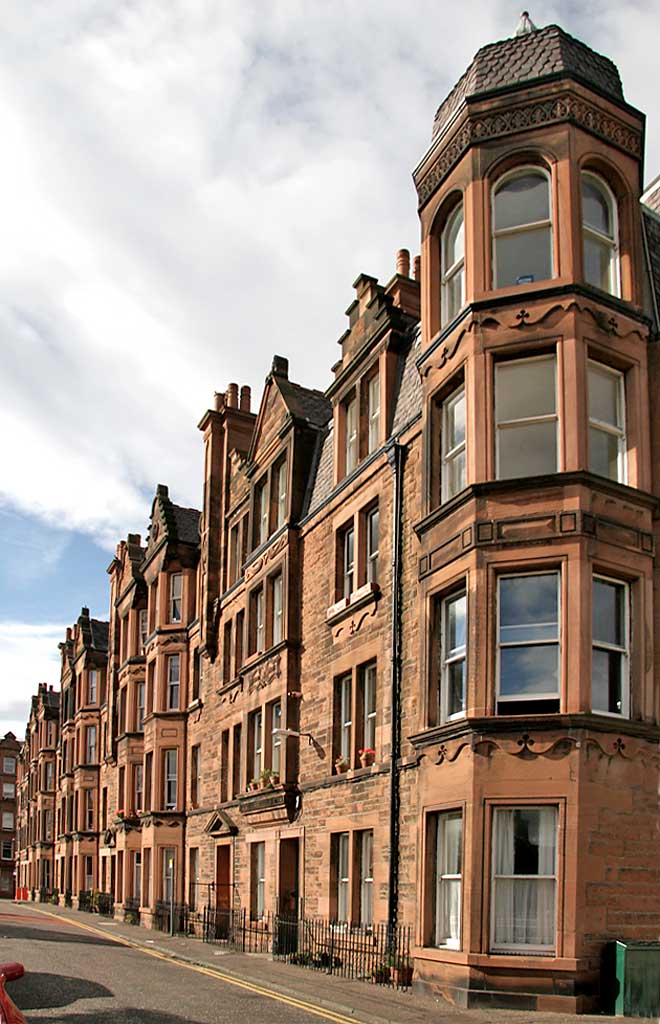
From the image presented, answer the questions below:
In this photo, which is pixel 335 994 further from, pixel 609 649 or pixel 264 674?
pixel 264 674

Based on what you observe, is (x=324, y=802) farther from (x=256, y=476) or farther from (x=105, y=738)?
(x=105, y=738)

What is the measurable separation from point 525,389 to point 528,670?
14.4ft

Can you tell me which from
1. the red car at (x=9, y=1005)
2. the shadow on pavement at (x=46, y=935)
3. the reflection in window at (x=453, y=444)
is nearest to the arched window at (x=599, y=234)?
the reflection in window at (x=453, y=444)

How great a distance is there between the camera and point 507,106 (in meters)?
18.6

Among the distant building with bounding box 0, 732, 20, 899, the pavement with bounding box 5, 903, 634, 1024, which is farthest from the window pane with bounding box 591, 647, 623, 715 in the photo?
the distant building with bounding box 0, 732, 20, 899

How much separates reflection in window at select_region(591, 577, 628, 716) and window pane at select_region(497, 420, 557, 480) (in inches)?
78.1

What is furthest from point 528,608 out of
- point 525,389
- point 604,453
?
point 525,389

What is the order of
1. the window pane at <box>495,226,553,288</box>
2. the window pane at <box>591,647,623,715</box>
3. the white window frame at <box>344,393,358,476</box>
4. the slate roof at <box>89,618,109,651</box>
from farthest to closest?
the slate roof at <box>89,618,109,651</box>
the white window frame at <box>344,393,358,476</box>
the window pane at <box>495,226,553,288</box>
the window pane at <box>591,647,623,715</box>

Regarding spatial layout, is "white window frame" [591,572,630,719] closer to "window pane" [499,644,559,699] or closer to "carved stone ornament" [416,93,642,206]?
"window pane" [499,644,559,699]

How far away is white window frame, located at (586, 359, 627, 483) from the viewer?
58.1ft

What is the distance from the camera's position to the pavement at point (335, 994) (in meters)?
14.7

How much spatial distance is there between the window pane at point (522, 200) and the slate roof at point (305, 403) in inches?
428

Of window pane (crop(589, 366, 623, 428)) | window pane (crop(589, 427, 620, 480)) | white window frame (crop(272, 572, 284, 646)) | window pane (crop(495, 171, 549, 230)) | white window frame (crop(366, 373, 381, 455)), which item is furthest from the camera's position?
white window frame (crop(272, 572, 284, 646))

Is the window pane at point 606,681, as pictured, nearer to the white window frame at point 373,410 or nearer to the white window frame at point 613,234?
the white window frame at point 613,234
